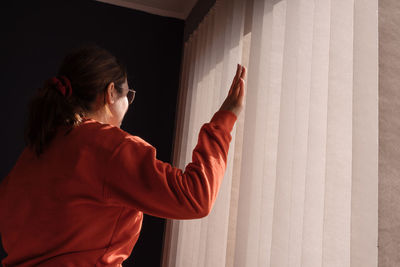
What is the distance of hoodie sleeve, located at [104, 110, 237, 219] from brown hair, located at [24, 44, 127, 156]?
20 cm

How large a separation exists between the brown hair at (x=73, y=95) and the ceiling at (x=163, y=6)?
1.84 m

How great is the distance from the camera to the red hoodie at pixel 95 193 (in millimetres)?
741

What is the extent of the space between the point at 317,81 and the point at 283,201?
354 millimetres

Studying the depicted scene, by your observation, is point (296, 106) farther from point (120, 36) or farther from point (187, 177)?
point (120, 36)

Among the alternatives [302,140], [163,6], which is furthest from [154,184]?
[163,6]

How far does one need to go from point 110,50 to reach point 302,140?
213cm

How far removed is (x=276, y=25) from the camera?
1.15 meters

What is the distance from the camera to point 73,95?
3.08ft

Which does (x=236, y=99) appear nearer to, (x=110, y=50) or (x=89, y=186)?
(x=89, y=186)

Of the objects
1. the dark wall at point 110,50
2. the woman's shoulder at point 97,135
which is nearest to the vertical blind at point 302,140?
the woman's shoulder at point 97,135

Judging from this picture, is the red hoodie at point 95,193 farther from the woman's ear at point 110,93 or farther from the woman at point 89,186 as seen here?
the woman's ear at point 110,93

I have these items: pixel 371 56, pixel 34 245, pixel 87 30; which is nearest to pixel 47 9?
pixel 87 30

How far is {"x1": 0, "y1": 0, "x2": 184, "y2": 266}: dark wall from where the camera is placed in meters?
2.44

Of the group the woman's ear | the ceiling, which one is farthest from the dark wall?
the woman's ear
